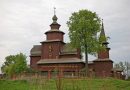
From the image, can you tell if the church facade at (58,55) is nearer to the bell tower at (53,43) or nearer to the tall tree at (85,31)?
the bell tower at (53,43)

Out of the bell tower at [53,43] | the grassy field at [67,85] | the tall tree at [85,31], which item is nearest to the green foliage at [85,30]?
the tall tree at [85,31]

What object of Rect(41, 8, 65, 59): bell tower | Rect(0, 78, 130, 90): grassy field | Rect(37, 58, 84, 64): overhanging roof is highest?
Rect(41, 8, 65, 59): bell tower

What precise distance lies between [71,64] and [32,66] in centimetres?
961

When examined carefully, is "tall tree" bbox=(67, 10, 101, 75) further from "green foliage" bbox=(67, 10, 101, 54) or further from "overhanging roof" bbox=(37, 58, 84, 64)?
"overhanging roof" bbox=(37, 58, 84, 64)

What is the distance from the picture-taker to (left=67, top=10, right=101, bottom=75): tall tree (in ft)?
135

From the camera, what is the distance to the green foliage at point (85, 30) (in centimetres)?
4112

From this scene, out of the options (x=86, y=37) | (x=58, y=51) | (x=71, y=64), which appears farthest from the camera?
(x=58, y=51)

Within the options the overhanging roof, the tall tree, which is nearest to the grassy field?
the tall tree

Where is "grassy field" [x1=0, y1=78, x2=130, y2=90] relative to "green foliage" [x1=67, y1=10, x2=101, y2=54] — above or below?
below

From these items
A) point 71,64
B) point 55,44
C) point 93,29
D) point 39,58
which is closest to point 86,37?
point 93,29

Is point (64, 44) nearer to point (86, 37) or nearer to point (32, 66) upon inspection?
point (32, 66)

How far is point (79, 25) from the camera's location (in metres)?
41.5

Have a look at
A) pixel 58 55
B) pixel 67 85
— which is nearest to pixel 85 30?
pixel 58 55

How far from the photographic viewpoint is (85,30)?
4175 cm
